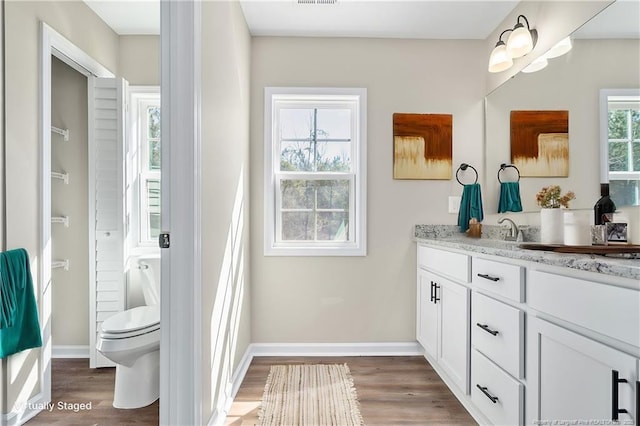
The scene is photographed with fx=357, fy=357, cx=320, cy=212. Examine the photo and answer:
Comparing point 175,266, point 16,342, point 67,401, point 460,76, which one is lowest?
point 67,401

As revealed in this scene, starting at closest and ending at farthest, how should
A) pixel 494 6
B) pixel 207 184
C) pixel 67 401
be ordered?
pixel 207 184, pixel 67 401, pixel 494 6

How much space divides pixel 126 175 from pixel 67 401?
4.76 feet

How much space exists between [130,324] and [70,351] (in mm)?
1095

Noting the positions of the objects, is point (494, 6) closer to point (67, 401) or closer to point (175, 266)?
point (175, 266)

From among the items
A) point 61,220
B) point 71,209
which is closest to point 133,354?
point 61,220

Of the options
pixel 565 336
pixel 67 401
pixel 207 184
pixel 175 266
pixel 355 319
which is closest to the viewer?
pixel 565 336

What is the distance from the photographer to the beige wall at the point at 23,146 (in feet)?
5.78

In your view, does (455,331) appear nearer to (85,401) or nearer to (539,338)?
(539,338)

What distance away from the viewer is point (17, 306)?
1.84 metres

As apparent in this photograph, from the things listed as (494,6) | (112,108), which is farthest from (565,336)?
(112,108)

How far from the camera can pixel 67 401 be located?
2064mm

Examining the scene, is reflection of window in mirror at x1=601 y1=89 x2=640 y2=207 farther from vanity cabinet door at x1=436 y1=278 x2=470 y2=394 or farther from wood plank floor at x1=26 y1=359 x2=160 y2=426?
wood plank floor at x1=26 y1=359 x2=160 y2=426

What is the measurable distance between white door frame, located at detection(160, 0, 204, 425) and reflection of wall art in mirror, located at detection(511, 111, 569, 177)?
1.95 m

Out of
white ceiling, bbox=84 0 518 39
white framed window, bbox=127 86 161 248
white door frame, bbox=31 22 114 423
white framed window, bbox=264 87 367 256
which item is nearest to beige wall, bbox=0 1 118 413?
white door frame, bbox=31 22 114 423
